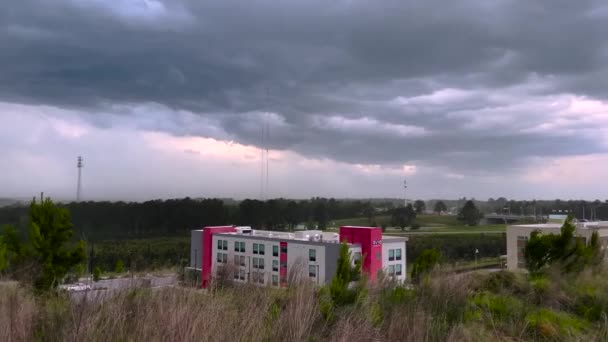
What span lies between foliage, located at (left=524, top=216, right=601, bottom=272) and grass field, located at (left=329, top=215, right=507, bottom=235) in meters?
51.9

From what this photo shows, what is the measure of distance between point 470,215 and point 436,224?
664cm

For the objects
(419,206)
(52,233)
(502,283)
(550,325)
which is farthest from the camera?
(419,206)

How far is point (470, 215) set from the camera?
252ft

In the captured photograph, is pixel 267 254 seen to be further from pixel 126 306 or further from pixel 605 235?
pixel 126 306

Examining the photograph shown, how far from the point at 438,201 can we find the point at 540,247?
293ft

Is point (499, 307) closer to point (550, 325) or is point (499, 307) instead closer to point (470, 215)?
point (550, 325)

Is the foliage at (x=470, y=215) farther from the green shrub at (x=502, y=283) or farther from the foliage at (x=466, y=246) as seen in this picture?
the green shrub at (x=502, y=283)

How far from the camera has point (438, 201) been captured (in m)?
99.5

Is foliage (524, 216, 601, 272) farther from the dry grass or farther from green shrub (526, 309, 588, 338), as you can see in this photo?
the dry grass

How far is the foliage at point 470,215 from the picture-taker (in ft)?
A: 252

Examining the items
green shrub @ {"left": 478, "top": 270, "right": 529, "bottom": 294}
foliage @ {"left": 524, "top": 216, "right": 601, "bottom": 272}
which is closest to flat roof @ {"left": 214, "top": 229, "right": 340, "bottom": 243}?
foliage @ {"left": 524, "top": 216, "right": 601, "bottom": 272}

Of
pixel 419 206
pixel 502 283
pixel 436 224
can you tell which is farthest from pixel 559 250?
pixel 419 206

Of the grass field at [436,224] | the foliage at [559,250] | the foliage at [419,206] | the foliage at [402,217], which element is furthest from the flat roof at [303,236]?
the foliage at [419,206]

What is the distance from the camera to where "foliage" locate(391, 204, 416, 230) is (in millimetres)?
69125
